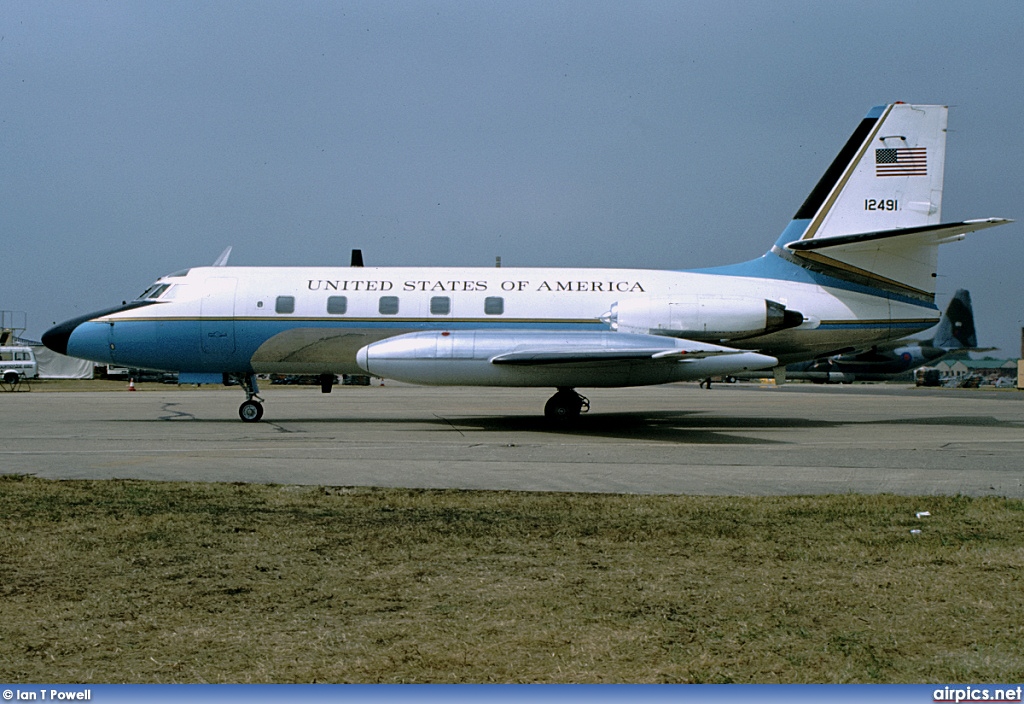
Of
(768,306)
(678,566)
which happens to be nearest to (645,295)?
(768,306)

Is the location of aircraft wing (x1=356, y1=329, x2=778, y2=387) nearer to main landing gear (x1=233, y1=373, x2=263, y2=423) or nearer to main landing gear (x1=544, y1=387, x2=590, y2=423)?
main landing gear (x1=544, y1=387, x2=590, y2=423)

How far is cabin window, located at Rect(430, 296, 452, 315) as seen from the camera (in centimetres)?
1973

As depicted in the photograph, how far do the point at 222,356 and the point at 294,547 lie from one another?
14.4 m

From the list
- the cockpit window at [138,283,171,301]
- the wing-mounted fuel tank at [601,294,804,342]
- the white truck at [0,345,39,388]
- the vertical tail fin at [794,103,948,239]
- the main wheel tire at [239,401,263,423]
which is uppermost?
the vertical tail fin at [794,103,948,239]

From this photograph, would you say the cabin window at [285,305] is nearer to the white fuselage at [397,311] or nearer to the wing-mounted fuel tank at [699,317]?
the white fuselage at [397,311]

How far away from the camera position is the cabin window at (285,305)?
1989 cm

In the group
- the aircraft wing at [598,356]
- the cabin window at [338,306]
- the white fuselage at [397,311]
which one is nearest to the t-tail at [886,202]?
the white fuselage at [397,311]

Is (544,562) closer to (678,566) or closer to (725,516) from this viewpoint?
(678,566)

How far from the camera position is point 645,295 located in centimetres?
2008

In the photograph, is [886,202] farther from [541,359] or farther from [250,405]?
[250,405]

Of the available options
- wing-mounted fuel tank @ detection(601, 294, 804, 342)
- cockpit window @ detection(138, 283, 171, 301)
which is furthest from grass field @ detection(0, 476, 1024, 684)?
cockpit window @ detection(138, 283, 171, 301)

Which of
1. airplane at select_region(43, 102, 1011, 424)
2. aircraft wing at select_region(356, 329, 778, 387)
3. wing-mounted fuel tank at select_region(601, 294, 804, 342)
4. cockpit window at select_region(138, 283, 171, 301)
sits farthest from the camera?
cockpit window at select_region(138, 283, 171, 301)

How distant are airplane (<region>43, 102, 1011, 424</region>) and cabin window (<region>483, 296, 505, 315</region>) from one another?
0.05 m

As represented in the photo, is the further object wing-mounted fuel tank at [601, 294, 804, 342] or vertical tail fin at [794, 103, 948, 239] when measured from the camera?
vertical tail fin at [794, 103, 948, 239]
